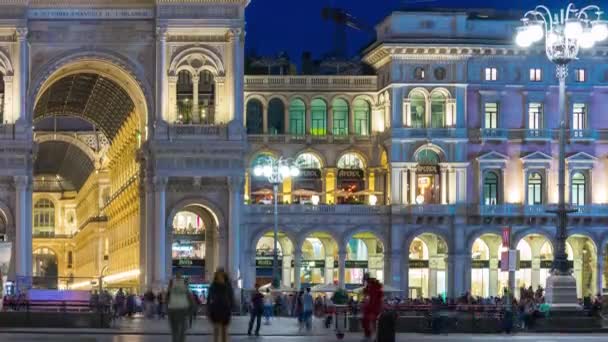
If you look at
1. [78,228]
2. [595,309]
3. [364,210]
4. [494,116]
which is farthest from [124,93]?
[78,228]

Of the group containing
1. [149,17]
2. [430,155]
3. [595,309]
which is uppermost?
[149,17]

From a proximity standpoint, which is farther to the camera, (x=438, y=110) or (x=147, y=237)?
(x=438, y=110)

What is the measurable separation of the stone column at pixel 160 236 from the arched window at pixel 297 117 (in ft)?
57.3

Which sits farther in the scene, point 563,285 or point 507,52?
point 507,52

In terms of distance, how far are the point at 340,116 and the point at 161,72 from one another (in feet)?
63.6

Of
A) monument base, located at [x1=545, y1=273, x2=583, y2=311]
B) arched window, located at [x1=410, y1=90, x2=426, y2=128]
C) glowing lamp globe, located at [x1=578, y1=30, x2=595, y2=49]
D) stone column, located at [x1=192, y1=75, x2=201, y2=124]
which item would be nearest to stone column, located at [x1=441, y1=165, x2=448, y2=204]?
arched window, located at [x1=410, y1=90, x2=426, y2=128]

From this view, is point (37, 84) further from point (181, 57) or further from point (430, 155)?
point (430, 155)

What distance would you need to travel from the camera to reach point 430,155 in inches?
4380

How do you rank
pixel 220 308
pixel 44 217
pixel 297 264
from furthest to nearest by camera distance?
pixel 44 217
pixel 297 264
pixel 220 308

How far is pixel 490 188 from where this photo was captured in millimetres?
112750

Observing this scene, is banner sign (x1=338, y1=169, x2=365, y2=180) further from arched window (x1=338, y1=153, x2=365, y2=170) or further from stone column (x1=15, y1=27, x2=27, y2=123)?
stone column (x1=15, y1=27, x2=27, y2=123)

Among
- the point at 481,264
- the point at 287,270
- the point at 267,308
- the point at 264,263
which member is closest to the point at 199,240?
the point at 264,263

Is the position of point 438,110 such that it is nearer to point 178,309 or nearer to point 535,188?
point 535,188

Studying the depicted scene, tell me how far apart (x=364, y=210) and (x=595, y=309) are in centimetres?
3888
